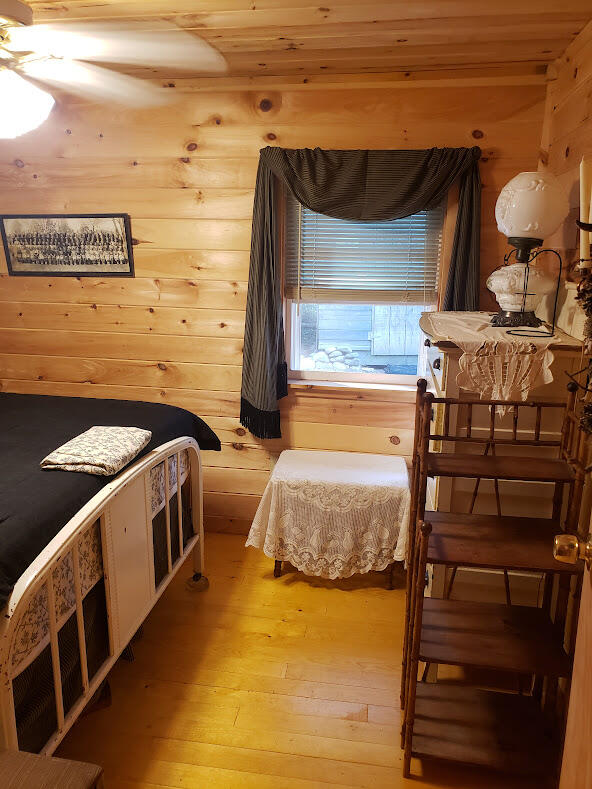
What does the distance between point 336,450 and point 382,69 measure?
1865 mm

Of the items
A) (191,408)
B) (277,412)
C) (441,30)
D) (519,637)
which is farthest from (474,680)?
(441,30)

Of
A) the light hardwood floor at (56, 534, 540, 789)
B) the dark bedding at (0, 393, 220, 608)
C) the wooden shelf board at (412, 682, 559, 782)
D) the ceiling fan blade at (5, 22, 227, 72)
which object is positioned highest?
the ceiling fan blade at (5, 22, 227, 72)

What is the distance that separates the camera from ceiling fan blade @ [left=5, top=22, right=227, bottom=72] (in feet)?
5.41

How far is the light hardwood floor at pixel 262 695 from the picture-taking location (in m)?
1.77

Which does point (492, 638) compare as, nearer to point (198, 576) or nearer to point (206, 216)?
point (198, 576)

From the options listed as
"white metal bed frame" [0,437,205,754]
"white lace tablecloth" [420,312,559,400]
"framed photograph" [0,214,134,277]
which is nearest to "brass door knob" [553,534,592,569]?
"white lace tablecloth" [420,312,559,400]

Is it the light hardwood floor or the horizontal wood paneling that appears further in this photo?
the horizontal wood paneling

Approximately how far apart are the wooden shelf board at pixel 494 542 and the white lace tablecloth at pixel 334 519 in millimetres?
791

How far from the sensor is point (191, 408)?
317 cm

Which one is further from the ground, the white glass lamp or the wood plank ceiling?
the wood plank ceiling

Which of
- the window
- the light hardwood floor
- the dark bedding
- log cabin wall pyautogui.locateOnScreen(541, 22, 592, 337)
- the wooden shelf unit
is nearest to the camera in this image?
the dark bedding

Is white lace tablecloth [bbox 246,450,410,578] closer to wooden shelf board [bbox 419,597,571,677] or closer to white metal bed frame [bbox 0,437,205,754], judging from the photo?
white metal bed frame [bbox 0,437,205,754]

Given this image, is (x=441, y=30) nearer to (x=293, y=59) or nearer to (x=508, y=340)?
(x=293, y=59)

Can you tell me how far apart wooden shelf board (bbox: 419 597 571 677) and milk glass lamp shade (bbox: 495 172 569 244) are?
1.23m
